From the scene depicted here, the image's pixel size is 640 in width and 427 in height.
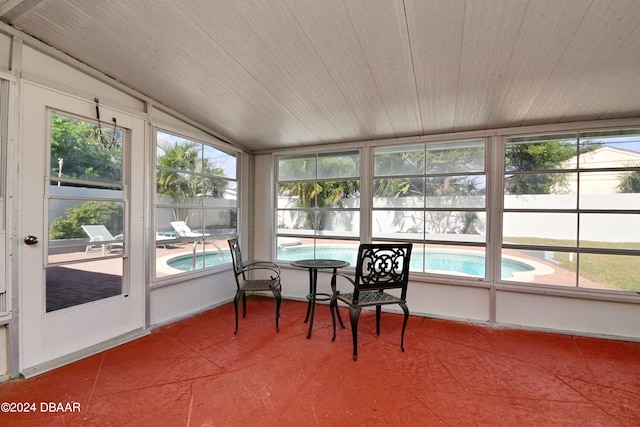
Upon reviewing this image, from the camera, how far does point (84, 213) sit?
253cm

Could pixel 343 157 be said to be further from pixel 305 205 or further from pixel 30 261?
pixel 30 261

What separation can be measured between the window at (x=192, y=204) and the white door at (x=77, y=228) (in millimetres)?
276

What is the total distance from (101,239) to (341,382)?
2.45 meters

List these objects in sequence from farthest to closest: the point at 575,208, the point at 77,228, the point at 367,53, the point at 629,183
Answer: the point at 575,208
the point at 629,183
the point at 77,228
the point at 367,53

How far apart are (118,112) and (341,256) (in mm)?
3059

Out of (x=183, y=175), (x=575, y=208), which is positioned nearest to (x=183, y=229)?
(x=183, y=175)

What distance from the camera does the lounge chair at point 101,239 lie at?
256 centimetres

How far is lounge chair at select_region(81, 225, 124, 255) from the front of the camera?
2561 millimetres

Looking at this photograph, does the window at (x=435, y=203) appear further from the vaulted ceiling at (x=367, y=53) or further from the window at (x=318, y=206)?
the vaulted ceiling at (x=367, y=53)

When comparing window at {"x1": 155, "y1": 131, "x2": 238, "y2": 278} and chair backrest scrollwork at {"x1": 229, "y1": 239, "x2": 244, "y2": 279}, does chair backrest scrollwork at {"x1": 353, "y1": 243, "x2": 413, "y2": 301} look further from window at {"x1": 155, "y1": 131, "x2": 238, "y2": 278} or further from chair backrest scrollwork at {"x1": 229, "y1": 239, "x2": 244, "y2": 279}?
window at {"x1": 155, "y1": 131, "x2": 238, "y2": 278}

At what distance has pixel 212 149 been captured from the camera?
3.89m

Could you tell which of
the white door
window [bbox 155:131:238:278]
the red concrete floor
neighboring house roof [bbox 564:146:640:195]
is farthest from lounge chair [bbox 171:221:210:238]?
neighboring house roof [bbox 564:146:640:195]

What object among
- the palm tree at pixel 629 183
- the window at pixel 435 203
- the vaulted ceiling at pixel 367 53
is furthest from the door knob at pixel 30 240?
the palm tree at pixel 629 183

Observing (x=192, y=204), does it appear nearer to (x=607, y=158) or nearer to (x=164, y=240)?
(x=164, y=240)
